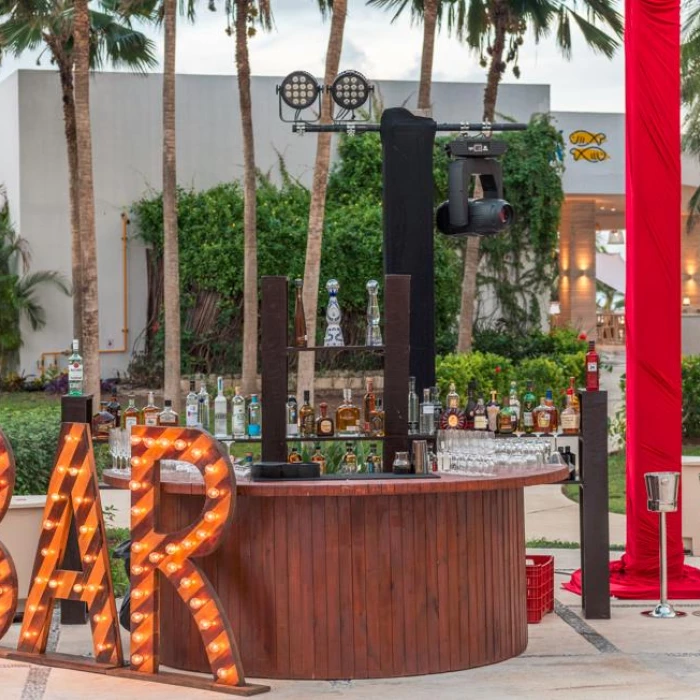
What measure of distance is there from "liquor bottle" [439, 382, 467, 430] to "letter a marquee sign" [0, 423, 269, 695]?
5.43 feet

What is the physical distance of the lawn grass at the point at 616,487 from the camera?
12.6 m

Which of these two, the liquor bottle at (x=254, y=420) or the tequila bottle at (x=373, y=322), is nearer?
the tequila bottle at (x=373, y=322)

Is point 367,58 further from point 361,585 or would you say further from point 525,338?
point 361,585

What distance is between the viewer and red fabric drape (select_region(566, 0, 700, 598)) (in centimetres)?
827

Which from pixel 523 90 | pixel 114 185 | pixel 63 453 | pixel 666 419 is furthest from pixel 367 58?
pixel 63 453

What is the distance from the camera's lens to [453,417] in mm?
7340

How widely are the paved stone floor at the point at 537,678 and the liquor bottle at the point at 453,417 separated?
3.89ft

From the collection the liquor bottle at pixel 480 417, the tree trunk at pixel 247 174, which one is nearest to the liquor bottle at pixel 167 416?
the liquor bottle at pixel 480 417

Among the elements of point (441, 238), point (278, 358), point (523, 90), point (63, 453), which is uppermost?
point (523, 90)

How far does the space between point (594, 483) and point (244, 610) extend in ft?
7.66

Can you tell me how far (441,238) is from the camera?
21.9 m

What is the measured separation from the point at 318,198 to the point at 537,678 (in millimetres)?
9953

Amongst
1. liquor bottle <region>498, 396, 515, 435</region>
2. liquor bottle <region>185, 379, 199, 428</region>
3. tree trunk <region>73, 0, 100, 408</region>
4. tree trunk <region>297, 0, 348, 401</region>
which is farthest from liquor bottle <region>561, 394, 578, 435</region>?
tree trunk <region>73, 0, 100, 408</region>

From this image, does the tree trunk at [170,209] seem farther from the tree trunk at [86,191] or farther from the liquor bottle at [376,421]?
the liquor bottle at [376,421]
